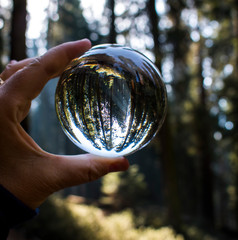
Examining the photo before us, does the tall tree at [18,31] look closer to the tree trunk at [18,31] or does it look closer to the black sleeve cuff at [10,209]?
the tree trunk at [18,31]

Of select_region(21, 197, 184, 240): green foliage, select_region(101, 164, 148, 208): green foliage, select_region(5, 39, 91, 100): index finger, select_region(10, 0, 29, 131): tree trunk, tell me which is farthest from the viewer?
select_region(101, 164, 148, 208): green foliage

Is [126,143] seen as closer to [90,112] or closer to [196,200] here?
[90,112]

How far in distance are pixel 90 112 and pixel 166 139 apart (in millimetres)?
8161

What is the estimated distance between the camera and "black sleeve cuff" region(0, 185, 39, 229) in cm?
121

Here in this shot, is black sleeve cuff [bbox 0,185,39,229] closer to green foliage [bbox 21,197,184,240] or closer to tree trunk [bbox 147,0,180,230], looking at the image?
green foliage [bbox 21,197,184,240]

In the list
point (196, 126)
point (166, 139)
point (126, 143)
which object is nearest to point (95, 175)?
point (126, 143)

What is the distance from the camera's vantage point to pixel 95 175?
1517 mm

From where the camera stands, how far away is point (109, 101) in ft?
4.56

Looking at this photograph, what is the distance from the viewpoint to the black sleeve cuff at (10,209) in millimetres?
1214

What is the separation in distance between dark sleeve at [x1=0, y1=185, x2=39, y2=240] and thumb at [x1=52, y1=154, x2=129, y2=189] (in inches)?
9.2

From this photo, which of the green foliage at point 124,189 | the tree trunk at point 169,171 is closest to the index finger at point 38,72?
the tree trunk at point 169,171

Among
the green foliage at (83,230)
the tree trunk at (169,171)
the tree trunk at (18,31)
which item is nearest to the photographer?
the green foliage at (83,230)

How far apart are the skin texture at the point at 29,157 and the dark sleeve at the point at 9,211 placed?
1.8 inches

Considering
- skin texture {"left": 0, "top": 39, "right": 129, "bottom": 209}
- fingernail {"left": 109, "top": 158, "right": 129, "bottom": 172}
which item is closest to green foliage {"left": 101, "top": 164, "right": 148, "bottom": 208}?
fingernail {"left": 109, "top": 158, "right": 129, "bottom": 172}
